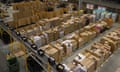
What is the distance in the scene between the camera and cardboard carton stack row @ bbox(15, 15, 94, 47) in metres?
8.34

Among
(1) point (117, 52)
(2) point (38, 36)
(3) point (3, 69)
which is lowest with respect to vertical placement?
(1) point (117, 52)

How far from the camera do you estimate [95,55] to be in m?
6.58

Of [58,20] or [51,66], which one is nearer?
[51,66]

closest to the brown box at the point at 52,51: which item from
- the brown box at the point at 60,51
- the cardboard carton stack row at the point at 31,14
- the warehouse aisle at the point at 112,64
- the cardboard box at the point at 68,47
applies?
the brown box at the point at 60,51

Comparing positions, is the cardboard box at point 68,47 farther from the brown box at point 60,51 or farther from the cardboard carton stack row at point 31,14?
the cardboard carton stack row at point 31,14

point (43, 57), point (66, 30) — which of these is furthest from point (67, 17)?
point (43, 57)

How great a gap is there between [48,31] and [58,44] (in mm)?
1612

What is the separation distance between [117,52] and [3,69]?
623cm

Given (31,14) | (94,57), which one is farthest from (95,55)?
(31,14)

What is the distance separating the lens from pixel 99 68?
6.74 metres

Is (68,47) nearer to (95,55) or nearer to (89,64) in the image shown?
(95,55)

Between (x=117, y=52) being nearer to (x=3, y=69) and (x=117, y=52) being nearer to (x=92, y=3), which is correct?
(x=3, y=69)

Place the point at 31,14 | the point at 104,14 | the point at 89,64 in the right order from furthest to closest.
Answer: the point at 104,14 < the point at 31,14 < the point at 89,64

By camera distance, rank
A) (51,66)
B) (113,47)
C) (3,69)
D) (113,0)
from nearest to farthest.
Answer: (51,66)
(3,69)
(113,47)
(113,0)
